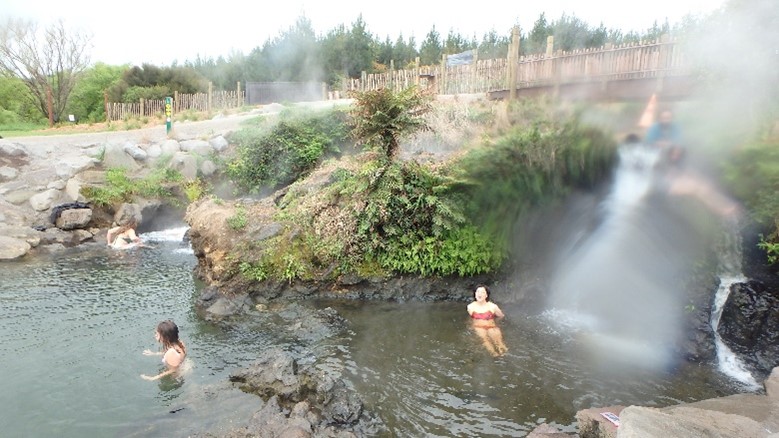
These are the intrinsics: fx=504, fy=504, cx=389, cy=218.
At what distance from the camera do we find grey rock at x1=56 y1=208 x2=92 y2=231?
550 inches

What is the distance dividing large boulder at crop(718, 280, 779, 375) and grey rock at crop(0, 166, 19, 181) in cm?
1868

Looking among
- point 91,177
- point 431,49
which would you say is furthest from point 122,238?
point 431,49

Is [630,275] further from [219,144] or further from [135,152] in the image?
[135,152]

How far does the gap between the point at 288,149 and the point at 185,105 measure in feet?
52.4

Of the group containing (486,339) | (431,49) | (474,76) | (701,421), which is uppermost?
(431,49)

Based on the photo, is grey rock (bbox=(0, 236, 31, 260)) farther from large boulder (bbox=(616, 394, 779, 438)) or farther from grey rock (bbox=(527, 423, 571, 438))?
large boulder (bbox=(616, 394, 779, 438))

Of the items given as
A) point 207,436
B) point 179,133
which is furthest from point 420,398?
point 179,133

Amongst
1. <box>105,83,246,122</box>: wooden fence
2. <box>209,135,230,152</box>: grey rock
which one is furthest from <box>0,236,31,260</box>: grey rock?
<box>105,83,246,122</box>: wooden fence

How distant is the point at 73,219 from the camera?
552 inches

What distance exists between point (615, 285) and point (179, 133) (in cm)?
1673

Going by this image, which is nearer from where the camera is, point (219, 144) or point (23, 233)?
point (23, 233)

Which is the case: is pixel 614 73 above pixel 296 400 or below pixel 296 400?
above

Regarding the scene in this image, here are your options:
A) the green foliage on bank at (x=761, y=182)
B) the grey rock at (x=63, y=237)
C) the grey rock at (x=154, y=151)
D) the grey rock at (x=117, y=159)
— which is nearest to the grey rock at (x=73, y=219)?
the grey rock at (x=63, y=237)

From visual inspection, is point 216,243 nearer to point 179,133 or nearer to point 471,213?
point 471,213
